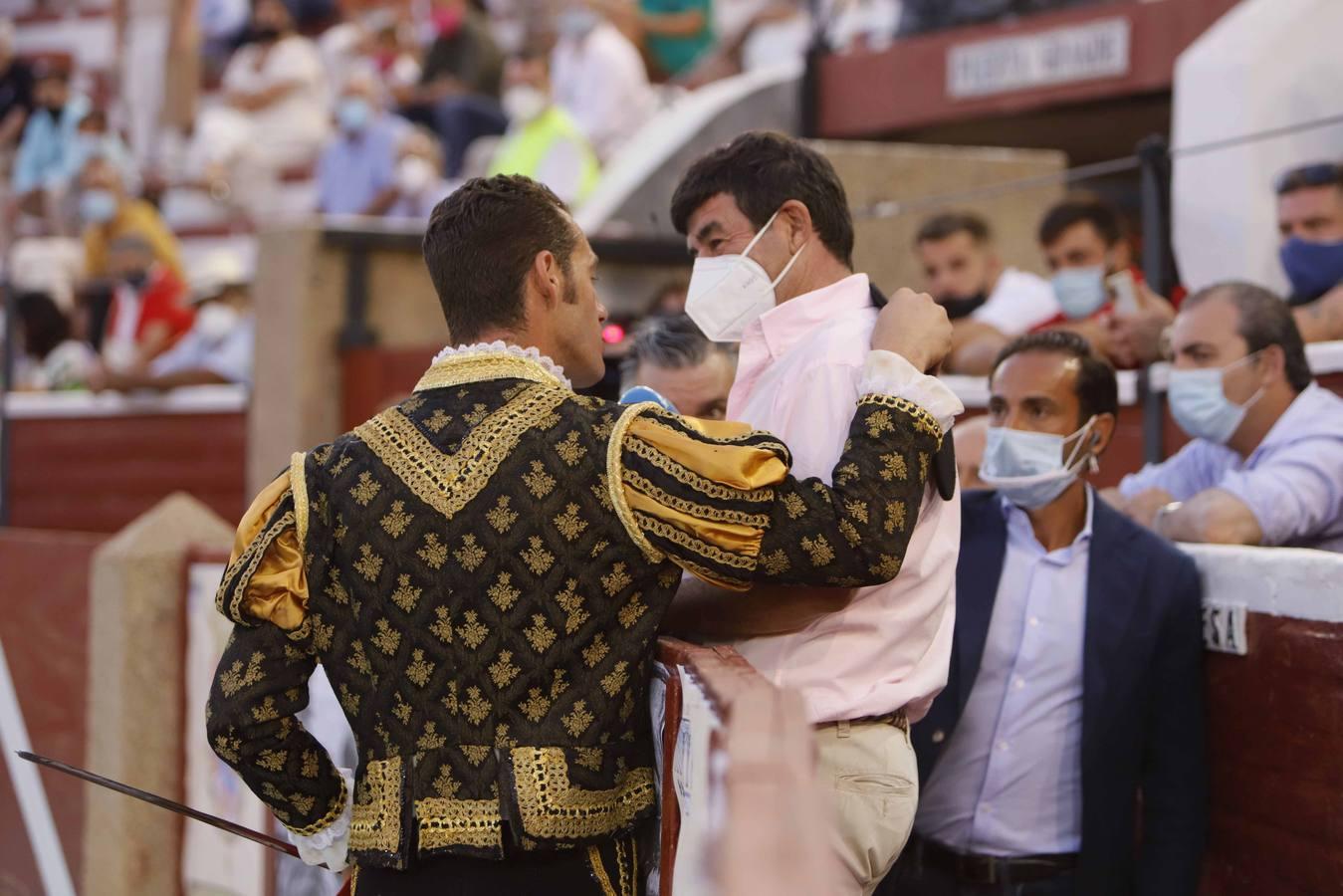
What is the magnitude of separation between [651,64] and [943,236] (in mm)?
5154

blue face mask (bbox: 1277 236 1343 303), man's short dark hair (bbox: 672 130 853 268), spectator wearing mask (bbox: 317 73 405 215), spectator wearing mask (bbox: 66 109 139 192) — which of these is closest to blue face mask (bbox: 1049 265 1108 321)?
blue face mask (bbox: 1277 236 1343 303)

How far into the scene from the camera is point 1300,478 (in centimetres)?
368

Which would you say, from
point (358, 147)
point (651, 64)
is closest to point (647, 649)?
point (358, 147)

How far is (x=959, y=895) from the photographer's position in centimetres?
328

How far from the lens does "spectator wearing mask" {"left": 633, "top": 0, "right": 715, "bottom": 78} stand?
10.7 metres

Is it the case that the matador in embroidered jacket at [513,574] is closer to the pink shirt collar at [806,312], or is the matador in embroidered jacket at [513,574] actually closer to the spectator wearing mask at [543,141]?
the pink shirt collar at [806,312]

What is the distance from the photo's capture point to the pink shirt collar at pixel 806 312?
2771 millimetres

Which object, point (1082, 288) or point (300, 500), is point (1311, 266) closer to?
point (1082, 288)

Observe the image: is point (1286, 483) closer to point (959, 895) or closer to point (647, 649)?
point (959, 895)

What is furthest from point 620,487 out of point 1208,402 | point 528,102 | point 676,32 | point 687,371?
point 676,32

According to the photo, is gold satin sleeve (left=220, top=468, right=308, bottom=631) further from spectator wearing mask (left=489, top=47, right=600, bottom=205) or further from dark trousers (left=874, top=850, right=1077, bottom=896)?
spectator wearing mask (left=489, top=47, right=600, bottom=205)

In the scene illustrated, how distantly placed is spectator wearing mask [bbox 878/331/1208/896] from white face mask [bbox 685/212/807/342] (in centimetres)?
80

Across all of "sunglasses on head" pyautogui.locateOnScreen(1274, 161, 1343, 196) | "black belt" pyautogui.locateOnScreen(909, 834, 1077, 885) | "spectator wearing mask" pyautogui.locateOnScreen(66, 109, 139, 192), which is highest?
"spectator wearing mask" pyautogui.locateOnScreen(66, 109, 139, 192)

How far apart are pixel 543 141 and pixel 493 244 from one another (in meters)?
6.73
